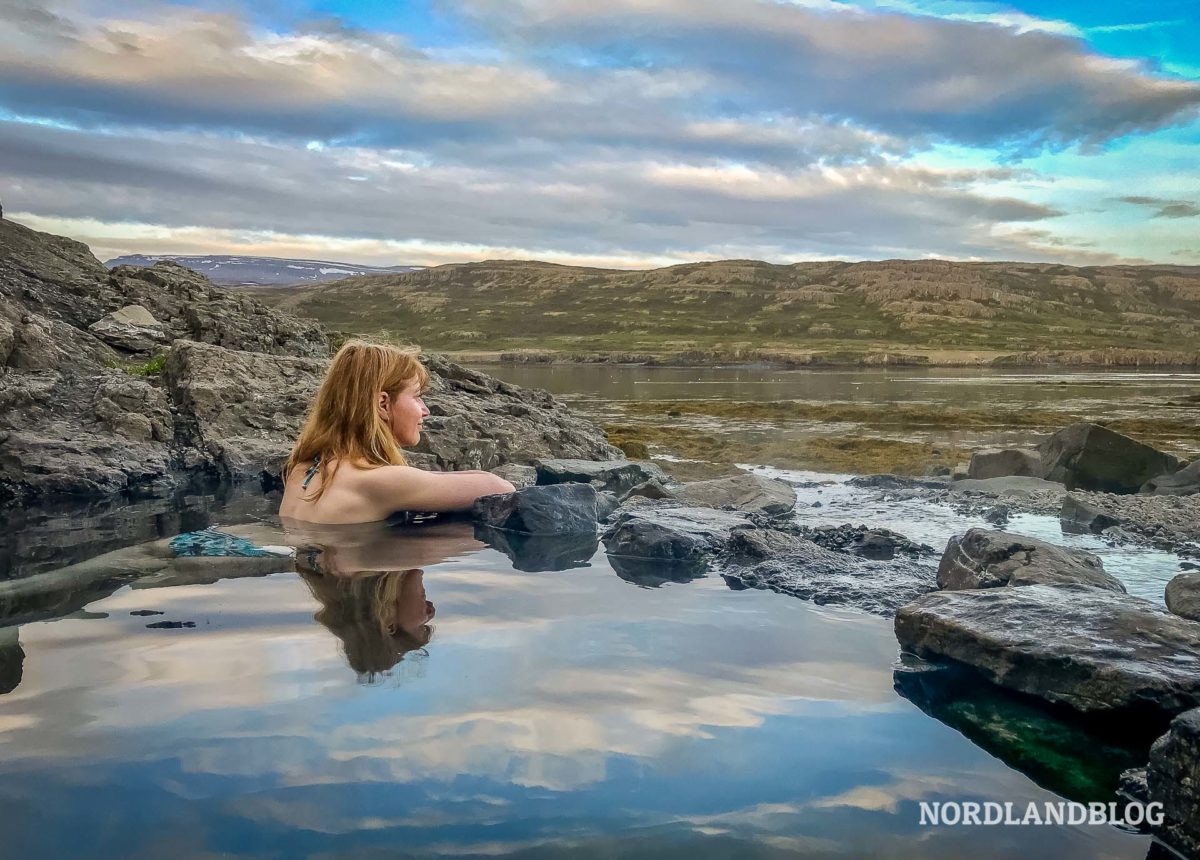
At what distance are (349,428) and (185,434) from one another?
A: 696 centimetres

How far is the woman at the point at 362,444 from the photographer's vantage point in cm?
789

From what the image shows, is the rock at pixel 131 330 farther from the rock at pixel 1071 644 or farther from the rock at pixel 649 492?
the rock at pixel 1071 644

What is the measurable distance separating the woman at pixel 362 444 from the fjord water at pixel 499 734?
5.81 feet

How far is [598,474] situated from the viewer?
1277 centimetres

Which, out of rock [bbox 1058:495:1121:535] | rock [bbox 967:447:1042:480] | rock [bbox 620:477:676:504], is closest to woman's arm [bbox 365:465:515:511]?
rock [bbox 620:477:676:504]

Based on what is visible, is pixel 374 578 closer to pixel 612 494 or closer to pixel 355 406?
pixel 355 406

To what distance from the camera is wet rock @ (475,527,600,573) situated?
25.3ft

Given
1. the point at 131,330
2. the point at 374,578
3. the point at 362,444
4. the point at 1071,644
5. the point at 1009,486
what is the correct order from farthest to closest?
the point at 131,330 < the point at 1009,486 < the point at 362,444 < the point at 374,578 < the point at 1071,644

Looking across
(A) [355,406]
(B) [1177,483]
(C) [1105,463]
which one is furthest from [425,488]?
(C) [1105,463]

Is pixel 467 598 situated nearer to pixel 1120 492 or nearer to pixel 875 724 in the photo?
pixel 875 724

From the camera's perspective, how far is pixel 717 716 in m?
4.30

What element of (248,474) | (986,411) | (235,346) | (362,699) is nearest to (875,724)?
(362,699)

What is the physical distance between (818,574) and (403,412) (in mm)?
3759

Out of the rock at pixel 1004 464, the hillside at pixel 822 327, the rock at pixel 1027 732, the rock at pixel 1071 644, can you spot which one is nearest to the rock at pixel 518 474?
the rock at pixel 1004 464
